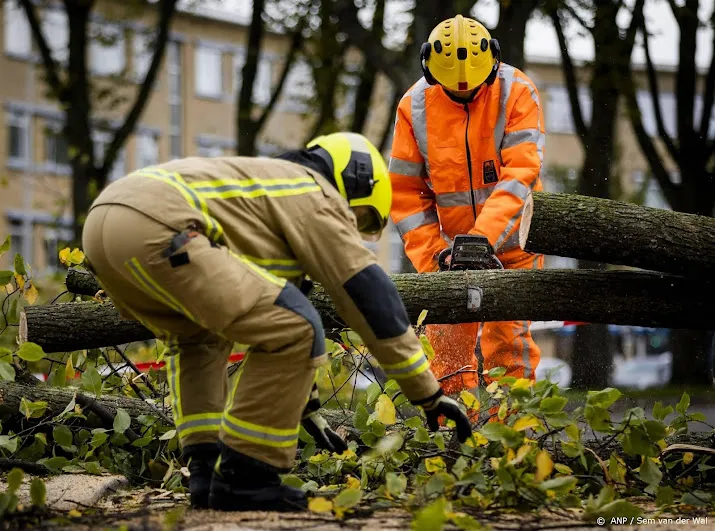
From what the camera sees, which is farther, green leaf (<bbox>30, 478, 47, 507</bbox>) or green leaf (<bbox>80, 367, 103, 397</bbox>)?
green leaf (<bbox>80, 367, 103, 397</bbox>)

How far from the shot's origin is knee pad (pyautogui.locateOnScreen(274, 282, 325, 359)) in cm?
335

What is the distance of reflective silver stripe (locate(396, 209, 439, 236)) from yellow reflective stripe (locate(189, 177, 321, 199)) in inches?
84.8

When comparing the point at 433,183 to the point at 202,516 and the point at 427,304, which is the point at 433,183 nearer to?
the point at 427,304

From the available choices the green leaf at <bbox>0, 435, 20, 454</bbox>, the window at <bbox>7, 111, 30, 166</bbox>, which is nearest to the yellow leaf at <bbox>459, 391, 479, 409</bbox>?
the green leaf at <bbox>0, 435, 20, 454</bbox>

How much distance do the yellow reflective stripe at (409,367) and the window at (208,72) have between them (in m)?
34.3

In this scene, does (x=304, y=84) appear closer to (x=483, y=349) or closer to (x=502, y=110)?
(x=502, y=110)

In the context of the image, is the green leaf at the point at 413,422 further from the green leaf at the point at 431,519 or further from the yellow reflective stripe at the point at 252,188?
the green leaf at the point at 431,519

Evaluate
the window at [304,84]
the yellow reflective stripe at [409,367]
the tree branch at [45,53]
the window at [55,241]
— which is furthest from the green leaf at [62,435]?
the window at [304,84]

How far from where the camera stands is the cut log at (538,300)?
190 inches

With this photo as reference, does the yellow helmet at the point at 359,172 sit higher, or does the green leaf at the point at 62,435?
the yellow helmet at the point at 359,172

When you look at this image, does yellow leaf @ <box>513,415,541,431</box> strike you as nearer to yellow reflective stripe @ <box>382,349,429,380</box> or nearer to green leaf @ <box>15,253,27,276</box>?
yellow reflective stripe @ <box>382,349,429,380</box>

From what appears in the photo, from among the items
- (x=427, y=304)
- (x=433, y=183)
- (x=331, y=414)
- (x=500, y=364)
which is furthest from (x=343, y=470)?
(x=433, y=183)

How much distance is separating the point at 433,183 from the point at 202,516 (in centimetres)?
262

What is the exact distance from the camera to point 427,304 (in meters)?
4.83
